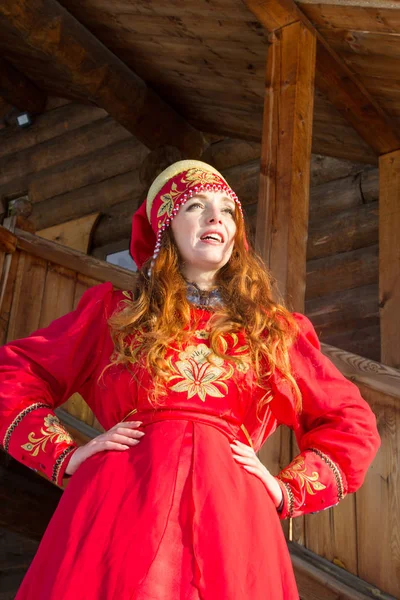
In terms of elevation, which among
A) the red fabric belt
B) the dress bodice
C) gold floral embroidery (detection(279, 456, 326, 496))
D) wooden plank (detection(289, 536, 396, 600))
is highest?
the dress bodice

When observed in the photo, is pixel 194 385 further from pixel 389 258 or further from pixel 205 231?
pixel 389 258

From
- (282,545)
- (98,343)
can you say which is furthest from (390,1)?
(282,545)

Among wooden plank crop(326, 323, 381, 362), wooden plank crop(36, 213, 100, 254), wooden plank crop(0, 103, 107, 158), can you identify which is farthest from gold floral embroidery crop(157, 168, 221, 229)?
wooden plank crop(0, 103, 107, 158)

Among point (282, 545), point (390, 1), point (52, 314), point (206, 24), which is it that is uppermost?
point (206, 24)

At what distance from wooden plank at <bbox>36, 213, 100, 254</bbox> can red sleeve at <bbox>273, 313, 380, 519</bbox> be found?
6.00 metres

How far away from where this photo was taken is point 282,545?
2.22 metres

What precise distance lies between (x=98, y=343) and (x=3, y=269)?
8.15ft

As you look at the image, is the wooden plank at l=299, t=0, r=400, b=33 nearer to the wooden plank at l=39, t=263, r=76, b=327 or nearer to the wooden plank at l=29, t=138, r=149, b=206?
the wooden plank at l=39, t=263, r=76, b=327

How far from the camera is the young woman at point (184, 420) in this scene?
6.68ft

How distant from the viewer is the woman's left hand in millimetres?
2309

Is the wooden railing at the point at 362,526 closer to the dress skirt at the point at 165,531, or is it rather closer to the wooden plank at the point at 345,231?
the dress skirt at the point at 165,531

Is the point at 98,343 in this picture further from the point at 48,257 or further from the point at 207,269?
the point at 48,257

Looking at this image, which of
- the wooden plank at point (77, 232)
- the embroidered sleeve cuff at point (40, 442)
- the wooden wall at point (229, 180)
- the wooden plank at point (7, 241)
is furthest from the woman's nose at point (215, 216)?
the wooden plank at point (77, 232)

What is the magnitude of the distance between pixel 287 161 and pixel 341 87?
1.10 meters
